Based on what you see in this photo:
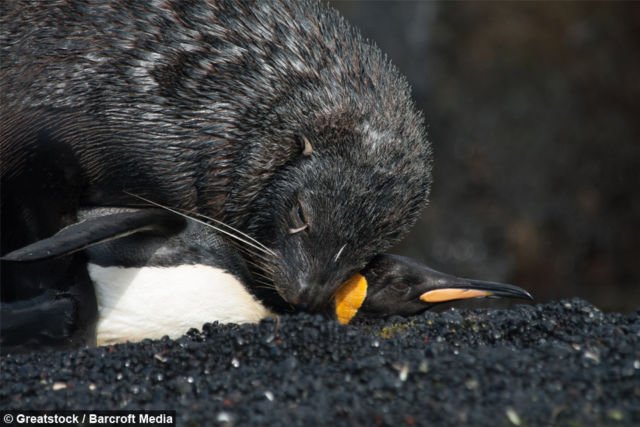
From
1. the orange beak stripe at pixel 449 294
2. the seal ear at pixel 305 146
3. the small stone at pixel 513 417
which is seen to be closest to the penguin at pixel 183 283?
the orange beak stripe at pixel 449 294

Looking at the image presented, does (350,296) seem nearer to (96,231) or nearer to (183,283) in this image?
(183,283)

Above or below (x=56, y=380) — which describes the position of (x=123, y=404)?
above

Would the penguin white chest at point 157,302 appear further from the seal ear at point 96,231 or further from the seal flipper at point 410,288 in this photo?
the seal flipper at point 410,288

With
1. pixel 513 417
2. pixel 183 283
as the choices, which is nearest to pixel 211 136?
pixel 183 283

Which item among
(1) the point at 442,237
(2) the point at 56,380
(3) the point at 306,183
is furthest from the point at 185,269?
(1) the point at 442,237

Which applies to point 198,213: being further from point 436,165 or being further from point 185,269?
point 436,165

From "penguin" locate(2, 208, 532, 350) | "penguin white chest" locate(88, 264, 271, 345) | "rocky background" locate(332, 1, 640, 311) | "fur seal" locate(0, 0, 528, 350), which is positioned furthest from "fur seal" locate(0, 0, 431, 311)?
"rocky background" locate(332, 1, 640, 311)
